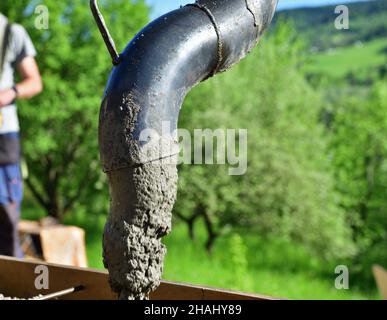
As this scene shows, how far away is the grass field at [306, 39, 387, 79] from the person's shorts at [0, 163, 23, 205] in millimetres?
51433

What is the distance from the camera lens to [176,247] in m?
18.9

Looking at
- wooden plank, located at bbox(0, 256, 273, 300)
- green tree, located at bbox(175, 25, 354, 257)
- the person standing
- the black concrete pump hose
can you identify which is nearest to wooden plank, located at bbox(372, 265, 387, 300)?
wooden plank, located at bbox(0, 256, 273, 300)

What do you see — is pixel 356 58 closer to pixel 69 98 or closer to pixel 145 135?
pixel 69 98

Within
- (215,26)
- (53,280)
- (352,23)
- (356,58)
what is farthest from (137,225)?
(356,58)

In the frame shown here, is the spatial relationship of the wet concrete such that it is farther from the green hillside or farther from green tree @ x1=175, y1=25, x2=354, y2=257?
Result: the green hillside

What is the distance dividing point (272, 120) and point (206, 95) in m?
4.24

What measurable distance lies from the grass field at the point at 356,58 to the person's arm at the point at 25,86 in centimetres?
5120

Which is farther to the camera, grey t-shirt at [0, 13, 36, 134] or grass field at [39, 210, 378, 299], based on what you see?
grass field at [39, 210, 378, 299]

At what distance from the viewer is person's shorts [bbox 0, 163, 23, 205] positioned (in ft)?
15.0

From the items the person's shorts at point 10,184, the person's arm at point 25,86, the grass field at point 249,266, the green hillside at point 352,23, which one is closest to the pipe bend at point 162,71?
the person's arm at point 25,86

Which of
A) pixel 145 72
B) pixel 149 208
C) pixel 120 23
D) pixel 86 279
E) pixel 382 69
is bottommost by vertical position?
pixel 86 279

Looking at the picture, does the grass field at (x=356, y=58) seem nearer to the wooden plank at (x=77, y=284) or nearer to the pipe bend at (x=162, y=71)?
the wooden plank at (x=77, y=284)

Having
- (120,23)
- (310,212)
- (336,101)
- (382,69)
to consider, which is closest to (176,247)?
(310,212)
